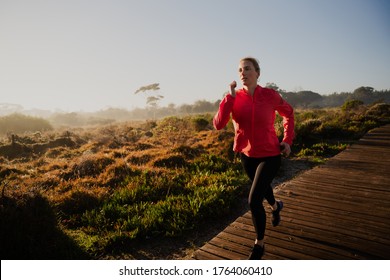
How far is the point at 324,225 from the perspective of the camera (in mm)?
4117

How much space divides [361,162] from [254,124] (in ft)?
21.4

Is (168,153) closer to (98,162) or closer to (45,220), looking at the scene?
(98,162)

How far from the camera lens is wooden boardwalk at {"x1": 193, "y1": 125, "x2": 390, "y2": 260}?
345 cm

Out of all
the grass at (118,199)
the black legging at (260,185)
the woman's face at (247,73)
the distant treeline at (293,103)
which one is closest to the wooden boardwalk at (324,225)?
the black legging at (260,185)

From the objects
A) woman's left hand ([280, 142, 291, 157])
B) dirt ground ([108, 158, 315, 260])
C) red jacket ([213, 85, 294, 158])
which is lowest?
dirt ground ([108, 158, 315, 260])

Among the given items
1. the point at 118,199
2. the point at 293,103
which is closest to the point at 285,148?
the point at 118,199

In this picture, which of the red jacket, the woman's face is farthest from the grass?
the woman's face

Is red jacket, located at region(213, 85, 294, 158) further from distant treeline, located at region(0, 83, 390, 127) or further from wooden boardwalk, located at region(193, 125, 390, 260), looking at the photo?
distant treeline, located at region(0, 83, 390, 127)

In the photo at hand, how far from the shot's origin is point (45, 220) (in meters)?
4.37

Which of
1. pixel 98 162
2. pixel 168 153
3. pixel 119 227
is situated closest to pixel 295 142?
pixel 168 153

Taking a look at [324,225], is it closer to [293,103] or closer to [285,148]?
[285,148]

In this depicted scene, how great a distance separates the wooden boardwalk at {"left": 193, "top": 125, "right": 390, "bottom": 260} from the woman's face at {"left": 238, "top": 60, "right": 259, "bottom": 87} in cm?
224

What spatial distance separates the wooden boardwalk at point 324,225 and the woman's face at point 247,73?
224 cm

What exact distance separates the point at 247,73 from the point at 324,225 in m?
2.71
